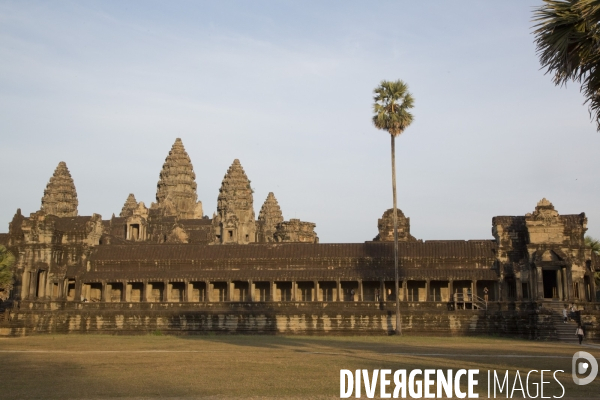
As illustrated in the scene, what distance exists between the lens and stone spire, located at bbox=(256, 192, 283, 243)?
367ft

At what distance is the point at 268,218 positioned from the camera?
119m

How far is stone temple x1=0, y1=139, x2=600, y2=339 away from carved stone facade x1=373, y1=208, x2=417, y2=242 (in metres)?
12.2

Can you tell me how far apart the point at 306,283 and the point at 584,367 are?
33.0 meters

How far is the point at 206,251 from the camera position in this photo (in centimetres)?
5681

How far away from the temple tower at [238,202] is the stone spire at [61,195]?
22695mm

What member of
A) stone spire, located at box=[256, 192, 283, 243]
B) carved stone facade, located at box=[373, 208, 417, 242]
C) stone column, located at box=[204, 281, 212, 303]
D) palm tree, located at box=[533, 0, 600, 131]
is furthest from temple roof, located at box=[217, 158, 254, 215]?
palm tree, located at box=[533, 0, 600, 131]

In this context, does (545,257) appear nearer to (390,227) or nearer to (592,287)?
(592,287)

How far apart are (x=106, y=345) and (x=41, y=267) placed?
21.2 metres

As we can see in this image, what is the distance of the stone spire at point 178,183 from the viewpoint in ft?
363

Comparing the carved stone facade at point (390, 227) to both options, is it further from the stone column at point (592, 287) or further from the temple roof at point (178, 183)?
the temple roof at point (178, 183)

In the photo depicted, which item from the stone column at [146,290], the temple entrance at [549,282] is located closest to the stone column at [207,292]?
the stone column at [146,290]

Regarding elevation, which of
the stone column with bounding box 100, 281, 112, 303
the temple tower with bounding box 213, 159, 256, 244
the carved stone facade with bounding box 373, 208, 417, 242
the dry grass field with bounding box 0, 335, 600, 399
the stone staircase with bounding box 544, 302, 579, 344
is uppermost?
the temple tower with bounding box 213, 159, 256, 244

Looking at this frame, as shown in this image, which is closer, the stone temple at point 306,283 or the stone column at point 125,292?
the stone temple at point 306,283

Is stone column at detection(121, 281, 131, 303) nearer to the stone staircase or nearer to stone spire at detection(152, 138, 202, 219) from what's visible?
the stone staircase
